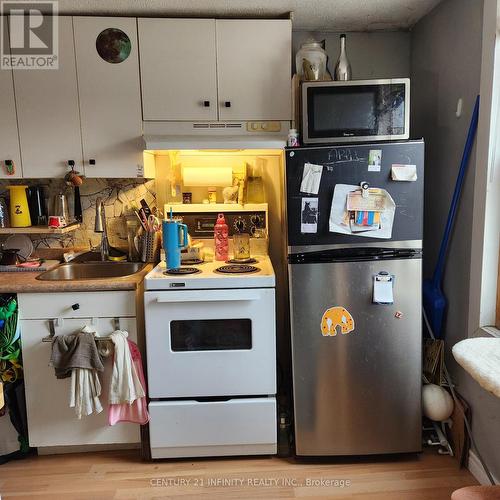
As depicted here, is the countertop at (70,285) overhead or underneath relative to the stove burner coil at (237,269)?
underneath

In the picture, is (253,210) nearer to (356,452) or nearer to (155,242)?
(155,242)

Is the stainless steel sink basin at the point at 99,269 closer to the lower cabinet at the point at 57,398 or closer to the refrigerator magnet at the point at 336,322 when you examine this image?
the lower cabinet at the point at 57,398

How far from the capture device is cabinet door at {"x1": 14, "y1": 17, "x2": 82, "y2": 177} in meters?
2.23

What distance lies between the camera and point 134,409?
210cm

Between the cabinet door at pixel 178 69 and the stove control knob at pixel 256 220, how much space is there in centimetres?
59

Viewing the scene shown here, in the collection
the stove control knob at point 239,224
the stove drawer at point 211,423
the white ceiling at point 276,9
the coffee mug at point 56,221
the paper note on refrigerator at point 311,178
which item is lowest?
the stove drawer at point 211,423

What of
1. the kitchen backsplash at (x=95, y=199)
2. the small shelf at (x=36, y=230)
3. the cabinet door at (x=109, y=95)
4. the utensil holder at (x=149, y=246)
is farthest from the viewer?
the kitchen backsplash at (x=95, y=199)

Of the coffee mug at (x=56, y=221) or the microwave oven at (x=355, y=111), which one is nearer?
the microwave oven at (x=355, y=111)

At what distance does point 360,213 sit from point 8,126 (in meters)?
1.81

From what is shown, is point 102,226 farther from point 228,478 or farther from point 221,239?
point 228,478

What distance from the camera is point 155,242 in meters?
2.50

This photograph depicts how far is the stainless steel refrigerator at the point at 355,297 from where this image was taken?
6.40ft

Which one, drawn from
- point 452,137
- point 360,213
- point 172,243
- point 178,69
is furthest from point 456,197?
point 178,69

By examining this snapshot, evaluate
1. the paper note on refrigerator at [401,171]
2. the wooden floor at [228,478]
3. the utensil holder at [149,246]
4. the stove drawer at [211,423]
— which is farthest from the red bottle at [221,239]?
the wooden floor at [228,478]
